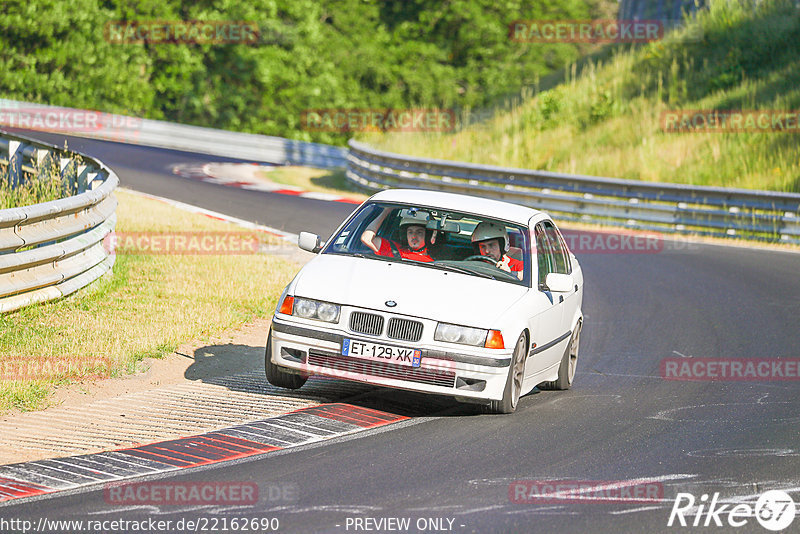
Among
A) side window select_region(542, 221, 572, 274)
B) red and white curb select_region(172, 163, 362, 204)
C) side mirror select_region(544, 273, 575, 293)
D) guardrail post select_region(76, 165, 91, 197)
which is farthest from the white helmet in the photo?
red and white curb select_region(172, 163, 362, 204)

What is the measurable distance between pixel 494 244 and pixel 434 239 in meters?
0.51

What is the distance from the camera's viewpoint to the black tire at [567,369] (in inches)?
386

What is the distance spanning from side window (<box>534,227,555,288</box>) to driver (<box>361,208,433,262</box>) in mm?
883

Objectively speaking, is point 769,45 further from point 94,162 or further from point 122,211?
point 94,162

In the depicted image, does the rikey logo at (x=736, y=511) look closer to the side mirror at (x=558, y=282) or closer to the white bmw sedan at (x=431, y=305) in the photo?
the white bmw sedan at (x=431, y=305)

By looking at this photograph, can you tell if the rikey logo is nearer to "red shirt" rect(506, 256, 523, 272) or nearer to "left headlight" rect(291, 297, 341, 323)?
"left headlight" rect(291, 297, 341, 323)

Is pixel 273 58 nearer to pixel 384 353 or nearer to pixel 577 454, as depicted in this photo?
pixel 384 353

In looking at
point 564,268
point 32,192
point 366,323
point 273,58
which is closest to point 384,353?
point 366,323

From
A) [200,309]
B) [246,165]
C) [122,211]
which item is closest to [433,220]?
[200,309]

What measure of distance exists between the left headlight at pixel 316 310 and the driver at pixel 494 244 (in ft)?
5.34

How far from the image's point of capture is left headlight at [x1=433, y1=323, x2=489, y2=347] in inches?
314

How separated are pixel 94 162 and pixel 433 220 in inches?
282

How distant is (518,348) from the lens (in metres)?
8.30

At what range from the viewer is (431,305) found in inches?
317
